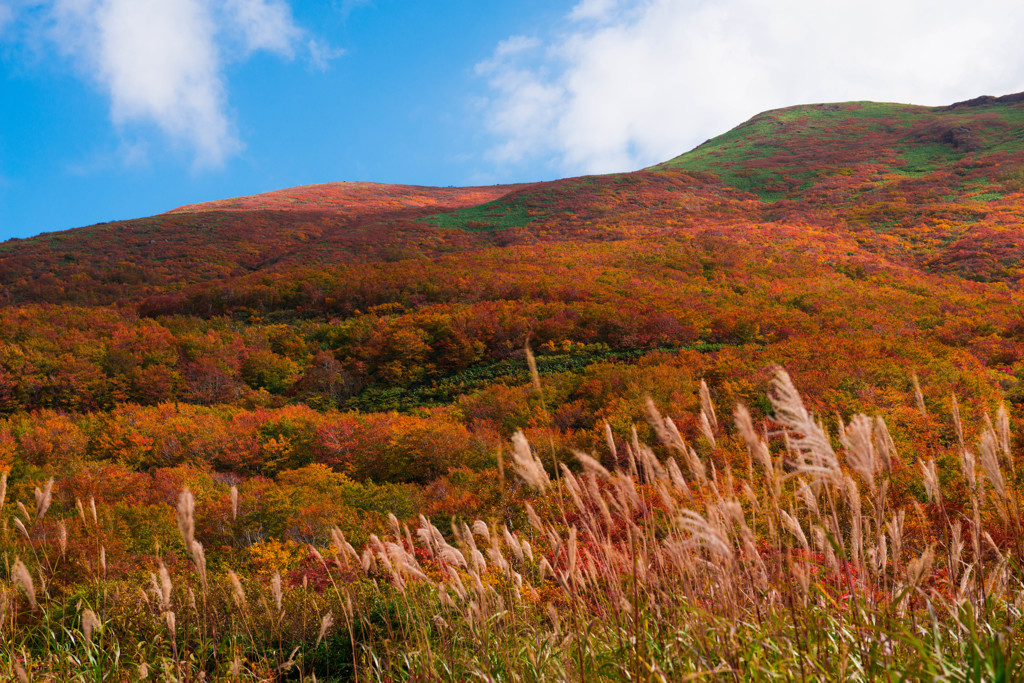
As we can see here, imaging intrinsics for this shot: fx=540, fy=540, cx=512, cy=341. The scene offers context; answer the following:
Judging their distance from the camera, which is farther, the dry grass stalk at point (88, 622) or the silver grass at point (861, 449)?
the dry grass stalk at point (88, 622)

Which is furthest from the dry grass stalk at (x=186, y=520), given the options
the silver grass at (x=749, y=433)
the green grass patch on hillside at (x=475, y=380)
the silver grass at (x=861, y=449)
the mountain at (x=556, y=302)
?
the green grass patch on hillside at (x=475, y=380)

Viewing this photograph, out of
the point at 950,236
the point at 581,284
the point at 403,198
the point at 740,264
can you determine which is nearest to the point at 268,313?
the point at 581,284

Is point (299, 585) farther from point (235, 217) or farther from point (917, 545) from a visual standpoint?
point (235, 217)

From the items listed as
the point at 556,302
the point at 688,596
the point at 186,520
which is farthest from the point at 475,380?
the point at 186,520

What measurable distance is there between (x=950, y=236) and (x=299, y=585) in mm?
28117

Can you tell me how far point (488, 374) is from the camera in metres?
12.6

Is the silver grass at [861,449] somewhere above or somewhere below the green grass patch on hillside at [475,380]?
above

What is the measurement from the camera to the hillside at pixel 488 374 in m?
3.93

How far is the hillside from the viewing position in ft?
12.9

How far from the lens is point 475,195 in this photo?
48750 mm

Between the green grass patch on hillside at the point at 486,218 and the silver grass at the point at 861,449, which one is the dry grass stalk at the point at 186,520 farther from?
the green grass patch on hillside at the point at 486,218

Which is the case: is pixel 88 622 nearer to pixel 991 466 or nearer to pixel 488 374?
pixel 991 466

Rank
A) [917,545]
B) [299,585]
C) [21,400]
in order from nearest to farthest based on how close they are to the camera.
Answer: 1. [917,545]
2. [299,585]
3. [21,400]

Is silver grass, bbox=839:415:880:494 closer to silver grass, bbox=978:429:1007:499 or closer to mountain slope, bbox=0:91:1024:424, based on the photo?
silver grass, bbox=978:429:1007:499
